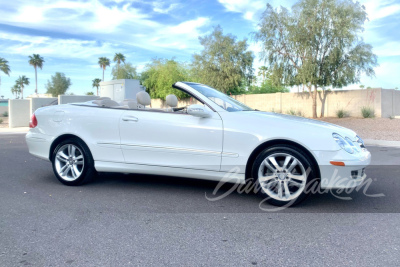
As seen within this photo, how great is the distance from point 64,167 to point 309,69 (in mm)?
20928

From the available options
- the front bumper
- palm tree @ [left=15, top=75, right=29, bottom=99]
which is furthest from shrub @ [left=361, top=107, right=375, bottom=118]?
palm tree @ [left=15, top=75, right=29, bottom=99]

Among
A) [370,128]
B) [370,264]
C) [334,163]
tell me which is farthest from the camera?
[370,128]

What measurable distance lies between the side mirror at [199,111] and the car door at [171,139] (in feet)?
0.23

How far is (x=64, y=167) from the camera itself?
5949 millimetres

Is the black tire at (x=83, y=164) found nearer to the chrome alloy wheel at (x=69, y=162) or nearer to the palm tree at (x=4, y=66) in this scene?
the chrome alloy wheel at (x=69, y=162)

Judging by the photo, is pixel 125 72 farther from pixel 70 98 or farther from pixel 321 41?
pixel 321 41

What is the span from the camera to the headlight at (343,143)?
179 inches

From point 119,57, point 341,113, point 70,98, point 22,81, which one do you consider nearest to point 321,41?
point 341,113

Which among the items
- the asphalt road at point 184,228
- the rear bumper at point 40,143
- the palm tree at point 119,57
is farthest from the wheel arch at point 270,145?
the palm tree at point 119,57

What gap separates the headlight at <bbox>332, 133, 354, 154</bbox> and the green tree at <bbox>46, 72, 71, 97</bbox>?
57.9 m

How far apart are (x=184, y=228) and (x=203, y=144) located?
137 centimetres

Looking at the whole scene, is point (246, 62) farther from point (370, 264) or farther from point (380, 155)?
point (370, 264)

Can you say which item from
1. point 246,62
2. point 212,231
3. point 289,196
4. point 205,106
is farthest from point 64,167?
point 246,62

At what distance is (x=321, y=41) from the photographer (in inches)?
952
